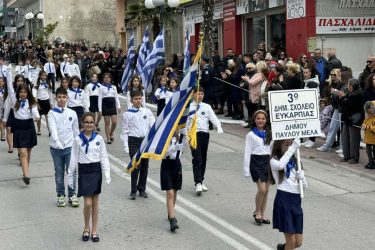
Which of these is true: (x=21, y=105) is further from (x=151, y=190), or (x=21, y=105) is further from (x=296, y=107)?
(x=296, y=107)

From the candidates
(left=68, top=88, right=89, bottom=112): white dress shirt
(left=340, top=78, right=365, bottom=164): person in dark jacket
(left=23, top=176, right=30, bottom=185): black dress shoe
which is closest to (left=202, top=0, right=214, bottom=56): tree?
(left=68, top=88, right=89, bottom=112): white dress shirt

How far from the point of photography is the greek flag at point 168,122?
25.5 feet

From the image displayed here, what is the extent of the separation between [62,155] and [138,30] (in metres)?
29.5

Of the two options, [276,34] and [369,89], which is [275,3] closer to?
[276,34]

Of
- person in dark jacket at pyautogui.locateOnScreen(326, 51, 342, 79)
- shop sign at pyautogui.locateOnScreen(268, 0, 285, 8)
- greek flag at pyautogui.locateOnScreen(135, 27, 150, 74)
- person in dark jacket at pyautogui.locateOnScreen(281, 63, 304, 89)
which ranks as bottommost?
person in dark jacket at pyautogui.locateOnScreen(281, 63, 304, 89)

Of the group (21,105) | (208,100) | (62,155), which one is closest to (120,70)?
(208,100)

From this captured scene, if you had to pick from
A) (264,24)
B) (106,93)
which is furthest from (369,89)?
(264,24)

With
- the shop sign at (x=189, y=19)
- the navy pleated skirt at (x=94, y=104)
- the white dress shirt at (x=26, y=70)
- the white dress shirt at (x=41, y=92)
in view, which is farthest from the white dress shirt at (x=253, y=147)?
the shop sign at (x=189, y=19)

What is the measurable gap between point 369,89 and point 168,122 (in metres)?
5.94

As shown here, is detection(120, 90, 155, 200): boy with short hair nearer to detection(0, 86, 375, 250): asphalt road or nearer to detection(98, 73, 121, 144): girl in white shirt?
detection(0, 86, 375, 250): asphalt road

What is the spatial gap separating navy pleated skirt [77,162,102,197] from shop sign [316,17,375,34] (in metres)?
14.0

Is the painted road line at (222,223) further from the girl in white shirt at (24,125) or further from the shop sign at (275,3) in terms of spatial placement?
the shop sign at (275,3)

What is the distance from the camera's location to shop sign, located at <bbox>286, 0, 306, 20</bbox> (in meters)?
20.5

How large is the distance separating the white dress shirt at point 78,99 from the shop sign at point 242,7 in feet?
39.9
